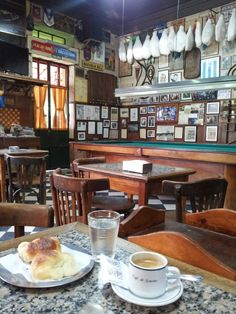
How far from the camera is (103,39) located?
27.6ft

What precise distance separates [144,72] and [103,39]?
5.13 feet

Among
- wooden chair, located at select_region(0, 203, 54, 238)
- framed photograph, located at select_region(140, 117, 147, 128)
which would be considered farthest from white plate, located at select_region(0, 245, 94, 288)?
framed photograph, located at select_region(140, 117, 147, 128)

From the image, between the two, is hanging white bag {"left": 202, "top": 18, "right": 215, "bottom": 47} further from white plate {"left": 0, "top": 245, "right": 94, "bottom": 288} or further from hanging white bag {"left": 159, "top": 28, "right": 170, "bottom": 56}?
white plate {"left": 0, "top": 245, "right": 94, "bottom": 288}

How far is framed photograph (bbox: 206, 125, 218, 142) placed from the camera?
6.93m

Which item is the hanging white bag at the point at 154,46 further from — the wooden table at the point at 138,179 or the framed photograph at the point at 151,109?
the wooden table at the point at 138,179

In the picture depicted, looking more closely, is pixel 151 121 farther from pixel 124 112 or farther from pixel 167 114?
pixel 124 112

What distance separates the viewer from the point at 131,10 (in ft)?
24.1

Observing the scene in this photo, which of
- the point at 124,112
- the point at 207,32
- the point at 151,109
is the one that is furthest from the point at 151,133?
the point at 207,32

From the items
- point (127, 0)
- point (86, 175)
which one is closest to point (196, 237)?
point (86, 175)

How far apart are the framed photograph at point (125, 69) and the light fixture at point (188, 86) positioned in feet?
12.7

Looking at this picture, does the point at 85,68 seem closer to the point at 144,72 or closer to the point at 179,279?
the point at 144,72

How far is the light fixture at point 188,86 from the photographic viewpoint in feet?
12.0

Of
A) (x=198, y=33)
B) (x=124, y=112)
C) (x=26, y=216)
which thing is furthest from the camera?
(x=124, y=112)

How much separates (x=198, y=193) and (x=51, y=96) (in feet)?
21.1
